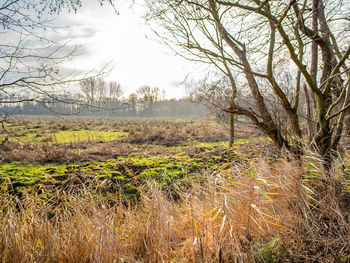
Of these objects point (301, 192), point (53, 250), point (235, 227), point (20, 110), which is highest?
point (20, 110)

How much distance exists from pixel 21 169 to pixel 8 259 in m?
4.83

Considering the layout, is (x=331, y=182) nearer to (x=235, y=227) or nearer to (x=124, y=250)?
(x=235, y=227)

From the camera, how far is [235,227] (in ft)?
6.51

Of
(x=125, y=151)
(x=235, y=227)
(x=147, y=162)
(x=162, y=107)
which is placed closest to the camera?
(x=235, y=227)

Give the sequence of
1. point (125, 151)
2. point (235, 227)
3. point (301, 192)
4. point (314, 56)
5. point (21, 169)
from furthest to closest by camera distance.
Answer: point (125, 151) → point (21, 169) → point (314, 56) → point (301, 192) → point (235, 227)

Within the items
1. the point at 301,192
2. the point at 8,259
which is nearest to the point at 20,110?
the point at 8,259

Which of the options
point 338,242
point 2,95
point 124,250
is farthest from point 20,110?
point 338,242

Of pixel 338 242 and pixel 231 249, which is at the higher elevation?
pixel 338 242

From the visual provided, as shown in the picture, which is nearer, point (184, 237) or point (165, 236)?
point (165, 236)

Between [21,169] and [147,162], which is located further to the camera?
[147,162]

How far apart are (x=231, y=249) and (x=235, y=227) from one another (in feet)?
0.94

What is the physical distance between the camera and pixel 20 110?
98.0 inches

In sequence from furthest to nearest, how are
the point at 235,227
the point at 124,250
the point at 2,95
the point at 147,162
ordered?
1. the point at 147,162
2. the point at 2,95
3. the point at 235,227
4. the point at 124,250

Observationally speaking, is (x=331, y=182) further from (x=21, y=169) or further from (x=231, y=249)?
(x=21, y=169)
